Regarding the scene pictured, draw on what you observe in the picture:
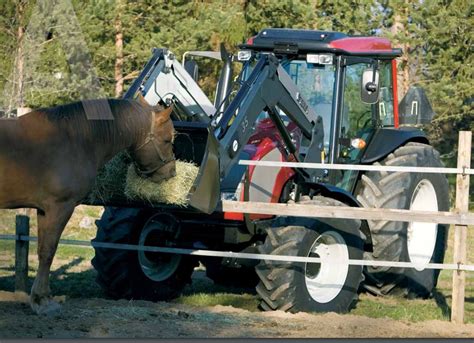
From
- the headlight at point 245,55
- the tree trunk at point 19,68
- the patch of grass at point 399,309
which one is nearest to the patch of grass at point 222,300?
the patch of grass at point 399,309

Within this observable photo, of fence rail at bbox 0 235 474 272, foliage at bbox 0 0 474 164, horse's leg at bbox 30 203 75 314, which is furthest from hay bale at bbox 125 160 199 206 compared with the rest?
foliage at bbox 0 0 474 164

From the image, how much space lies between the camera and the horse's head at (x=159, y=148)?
7.72 metres

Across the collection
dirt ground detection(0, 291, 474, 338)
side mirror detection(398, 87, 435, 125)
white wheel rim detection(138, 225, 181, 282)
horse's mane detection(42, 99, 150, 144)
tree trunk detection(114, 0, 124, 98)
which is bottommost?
dirt ground detection(0, 291, 474, 338)

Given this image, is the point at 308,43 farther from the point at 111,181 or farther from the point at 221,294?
the point at 221,294

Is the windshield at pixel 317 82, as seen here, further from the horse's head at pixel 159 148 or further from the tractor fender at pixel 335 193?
the horse's head at pixel 159 148

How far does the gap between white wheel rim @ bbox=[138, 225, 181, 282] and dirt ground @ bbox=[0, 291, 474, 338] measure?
2.75ft

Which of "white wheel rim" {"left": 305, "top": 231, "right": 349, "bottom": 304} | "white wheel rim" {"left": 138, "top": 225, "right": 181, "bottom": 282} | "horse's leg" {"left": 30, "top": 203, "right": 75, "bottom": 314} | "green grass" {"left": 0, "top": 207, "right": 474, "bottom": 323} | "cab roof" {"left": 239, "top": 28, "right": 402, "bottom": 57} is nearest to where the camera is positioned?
"horse's leg" {"left": 30, "top": 203, "right": 75, "bottom": 314}

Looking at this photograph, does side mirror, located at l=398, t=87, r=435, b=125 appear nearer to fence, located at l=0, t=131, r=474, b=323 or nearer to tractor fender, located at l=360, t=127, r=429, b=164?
tractor fender, located at l=360, t=127, r=429, b=164

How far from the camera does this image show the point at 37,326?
6.96 meters

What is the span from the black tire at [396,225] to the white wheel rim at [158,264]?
6.00 feet

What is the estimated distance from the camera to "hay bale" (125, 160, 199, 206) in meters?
7.62

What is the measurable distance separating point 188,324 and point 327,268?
5.53ft

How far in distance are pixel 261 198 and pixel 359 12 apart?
1242cm

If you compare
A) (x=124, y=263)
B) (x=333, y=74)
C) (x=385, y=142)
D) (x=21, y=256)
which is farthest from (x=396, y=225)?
(x=21, y=256)
